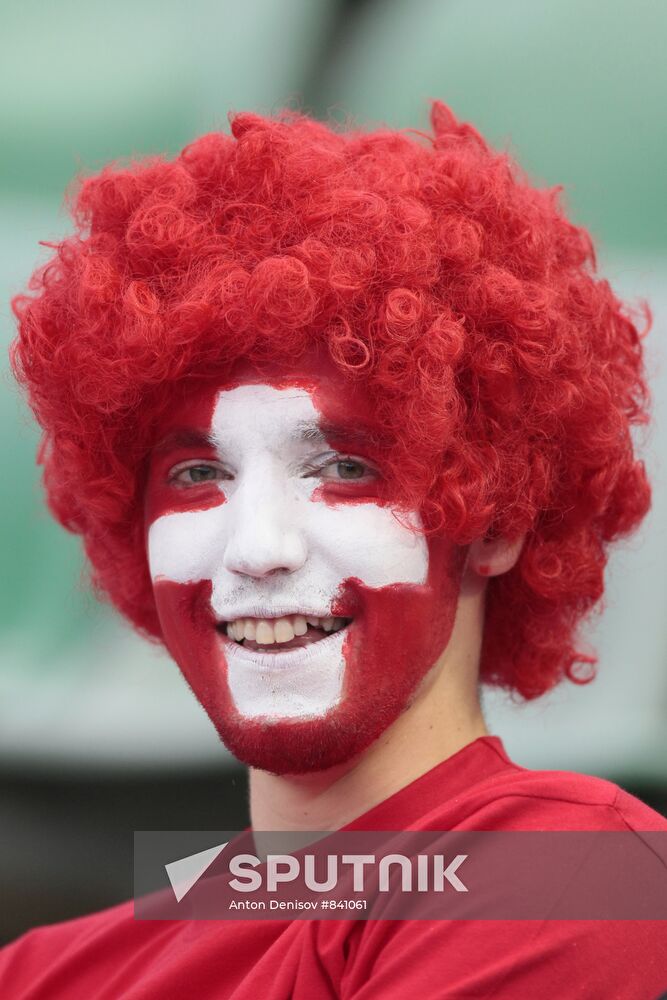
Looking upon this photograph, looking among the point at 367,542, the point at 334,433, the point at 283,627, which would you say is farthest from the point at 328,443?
the point at 283,627

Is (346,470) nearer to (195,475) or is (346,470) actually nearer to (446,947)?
(195,475)

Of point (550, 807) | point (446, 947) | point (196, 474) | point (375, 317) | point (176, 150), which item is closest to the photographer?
point (446, 947)

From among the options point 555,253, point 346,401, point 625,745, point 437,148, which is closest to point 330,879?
point 346,401

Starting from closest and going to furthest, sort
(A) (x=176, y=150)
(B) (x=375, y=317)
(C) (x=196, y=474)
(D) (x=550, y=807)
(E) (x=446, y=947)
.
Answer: (E) (x=446, y=947)
(D) (x=550, y=807)
(B) (x=375, y=317)
(C) (x=196, y=474)
(A) (x=176, y=150)

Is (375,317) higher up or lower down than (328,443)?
higher up

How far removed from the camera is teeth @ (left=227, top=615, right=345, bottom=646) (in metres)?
1.59

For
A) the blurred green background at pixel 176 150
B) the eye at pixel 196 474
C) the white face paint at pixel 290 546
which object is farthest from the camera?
the blurred green background at pixel 176 150

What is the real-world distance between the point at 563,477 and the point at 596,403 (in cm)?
12

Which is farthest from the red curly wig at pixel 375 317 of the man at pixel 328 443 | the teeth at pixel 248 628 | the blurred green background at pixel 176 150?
the blurred green background at pixel 176 150

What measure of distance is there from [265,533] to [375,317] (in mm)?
300

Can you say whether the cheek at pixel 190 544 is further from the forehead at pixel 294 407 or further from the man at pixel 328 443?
the forehead at pixel 294 407

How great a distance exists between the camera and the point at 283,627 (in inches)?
62.6

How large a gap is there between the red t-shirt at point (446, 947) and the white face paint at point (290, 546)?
0.21 metres

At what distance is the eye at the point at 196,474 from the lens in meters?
1.67
